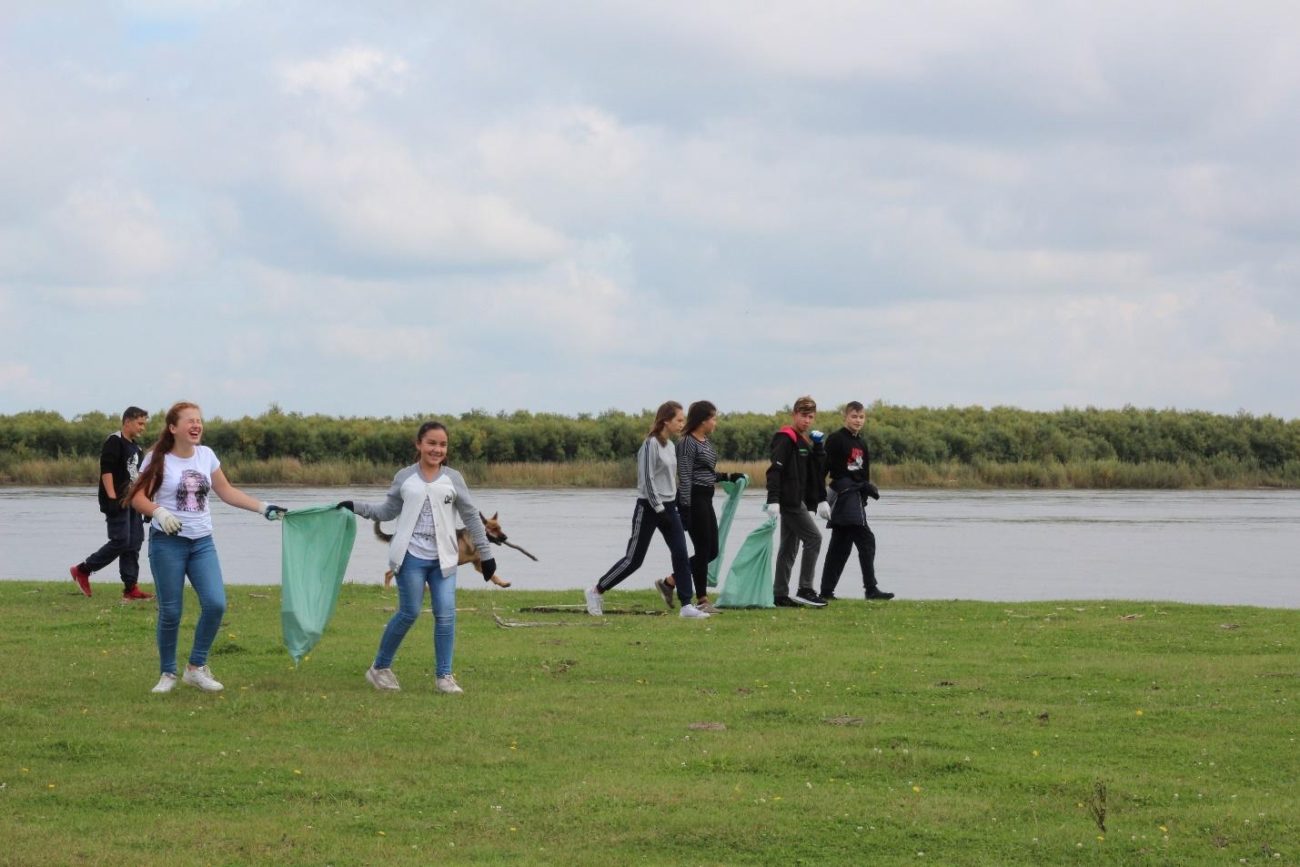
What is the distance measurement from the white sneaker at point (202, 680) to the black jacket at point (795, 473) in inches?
280

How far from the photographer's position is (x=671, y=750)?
30.8 ft

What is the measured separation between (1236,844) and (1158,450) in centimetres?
5780

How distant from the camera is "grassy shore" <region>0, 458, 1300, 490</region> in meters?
56.0

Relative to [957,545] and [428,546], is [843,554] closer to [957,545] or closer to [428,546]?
[428,546]

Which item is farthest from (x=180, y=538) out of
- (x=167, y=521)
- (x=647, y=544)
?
(x=647, y=544)

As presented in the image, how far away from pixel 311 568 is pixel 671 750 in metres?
4.06

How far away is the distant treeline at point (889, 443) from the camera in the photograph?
5838 centimetres

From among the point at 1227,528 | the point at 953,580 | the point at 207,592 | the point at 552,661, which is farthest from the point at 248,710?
the point at 1227,528

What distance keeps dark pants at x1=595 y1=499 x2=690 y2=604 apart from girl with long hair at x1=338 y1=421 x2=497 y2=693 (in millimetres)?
4484

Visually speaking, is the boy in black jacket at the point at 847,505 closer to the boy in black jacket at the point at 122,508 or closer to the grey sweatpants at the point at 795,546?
the grey sweatpants at the point at 795,546

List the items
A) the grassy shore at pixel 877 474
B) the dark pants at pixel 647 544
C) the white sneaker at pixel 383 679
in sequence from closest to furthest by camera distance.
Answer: the white sneaker at pixel 383 679 < the dark pants at pixel 647 544 < the grassy shore at pixel 877 474

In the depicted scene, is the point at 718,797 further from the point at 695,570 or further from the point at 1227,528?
the point at 1227,528

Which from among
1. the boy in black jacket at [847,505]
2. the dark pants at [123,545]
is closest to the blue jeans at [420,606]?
the dark pants at [123,545]

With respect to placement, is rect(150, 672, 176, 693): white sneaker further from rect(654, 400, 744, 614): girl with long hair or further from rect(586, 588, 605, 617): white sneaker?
rect(654, 400, 744, 614): girl with long hair
